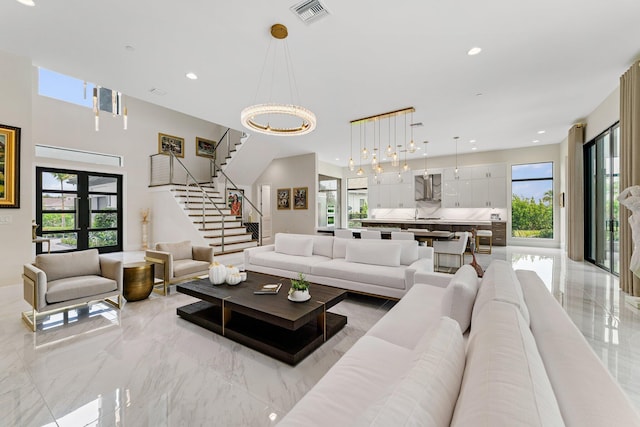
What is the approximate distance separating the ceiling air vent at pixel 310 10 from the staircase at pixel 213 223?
15.5 ft

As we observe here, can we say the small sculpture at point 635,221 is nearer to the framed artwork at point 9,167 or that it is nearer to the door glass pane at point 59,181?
the framed artwork at point 9,167

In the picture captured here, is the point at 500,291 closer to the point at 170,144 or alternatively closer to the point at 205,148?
the point at 170,144

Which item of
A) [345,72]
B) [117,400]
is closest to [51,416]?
[117,400]

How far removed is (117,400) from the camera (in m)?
1.84

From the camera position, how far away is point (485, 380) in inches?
30.6

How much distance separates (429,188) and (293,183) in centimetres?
493

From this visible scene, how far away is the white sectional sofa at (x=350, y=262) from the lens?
11.6 ft

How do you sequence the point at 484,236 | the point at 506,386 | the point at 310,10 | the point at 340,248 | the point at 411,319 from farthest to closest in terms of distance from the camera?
the point at 484,236
the point at 340,248
the point at 310,10
the point at 411,319
the point at 506,386

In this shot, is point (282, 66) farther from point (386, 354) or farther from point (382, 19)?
point (386, 354)

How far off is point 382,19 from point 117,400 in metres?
4.03

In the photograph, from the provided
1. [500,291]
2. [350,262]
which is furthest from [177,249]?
[500,291]

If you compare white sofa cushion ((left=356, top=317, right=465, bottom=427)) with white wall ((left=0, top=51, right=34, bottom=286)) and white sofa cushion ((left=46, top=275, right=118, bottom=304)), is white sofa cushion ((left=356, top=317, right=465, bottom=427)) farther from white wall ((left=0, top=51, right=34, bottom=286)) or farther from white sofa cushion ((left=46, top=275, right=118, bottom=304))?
white wall ((left=0, top=51, right=34, bottom=286))

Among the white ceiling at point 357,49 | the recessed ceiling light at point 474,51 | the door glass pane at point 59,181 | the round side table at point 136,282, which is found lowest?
the round side table at point 136,282

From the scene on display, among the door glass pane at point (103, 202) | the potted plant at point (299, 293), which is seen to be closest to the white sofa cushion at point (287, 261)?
the potted plant at point (299, 293)
